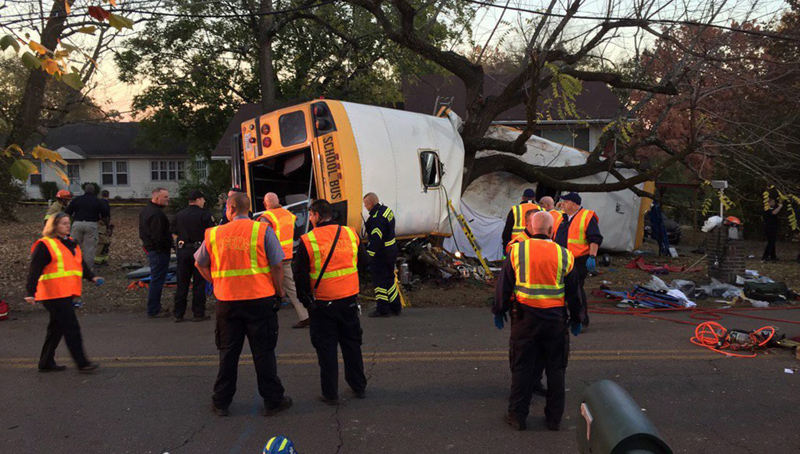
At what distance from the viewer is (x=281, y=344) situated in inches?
278

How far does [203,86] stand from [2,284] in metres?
13.4

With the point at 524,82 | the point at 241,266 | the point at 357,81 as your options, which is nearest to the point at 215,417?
the point at 241,266

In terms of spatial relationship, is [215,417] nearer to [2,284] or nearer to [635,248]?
[2,284]

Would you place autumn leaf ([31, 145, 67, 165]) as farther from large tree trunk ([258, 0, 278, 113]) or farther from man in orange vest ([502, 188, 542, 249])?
large tree trunk ([258, 0, 278, 113])

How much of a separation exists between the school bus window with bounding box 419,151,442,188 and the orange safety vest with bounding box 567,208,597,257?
4.17 metres

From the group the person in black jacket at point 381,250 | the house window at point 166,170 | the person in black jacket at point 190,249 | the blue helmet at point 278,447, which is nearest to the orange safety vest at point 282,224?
the person in black jacket at point 190,249

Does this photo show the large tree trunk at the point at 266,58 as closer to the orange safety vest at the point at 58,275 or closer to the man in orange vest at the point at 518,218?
the man in orange vest at the point at 518,218

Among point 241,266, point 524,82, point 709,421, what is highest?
Result: point 524,82

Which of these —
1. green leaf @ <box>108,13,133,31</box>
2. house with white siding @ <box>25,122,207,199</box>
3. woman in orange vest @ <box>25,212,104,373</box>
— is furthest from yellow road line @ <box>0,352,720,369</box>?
house with white siding @ <box>25,122,207,199</box>

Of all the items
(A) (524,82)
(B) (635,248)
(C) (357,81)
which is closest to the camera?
(A) (524,82)

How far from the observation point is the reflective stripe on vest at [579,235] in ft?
23.1

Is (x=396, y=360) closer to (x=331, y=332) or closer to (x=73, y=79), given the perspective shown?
(x=331, y=332)

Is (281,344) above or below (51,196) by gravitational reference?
below

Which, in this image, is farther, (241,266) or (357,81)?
(357,81)
